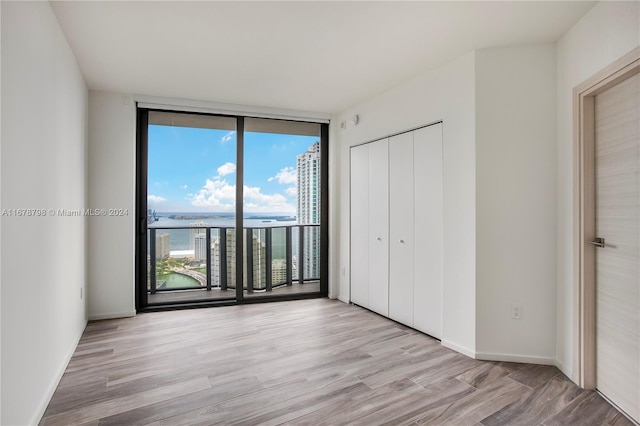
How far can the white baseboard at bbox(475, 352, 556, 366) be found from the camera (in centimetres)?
263

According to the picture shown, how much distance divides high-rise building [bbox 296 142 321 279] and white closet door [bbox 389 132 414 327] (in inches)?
54.0

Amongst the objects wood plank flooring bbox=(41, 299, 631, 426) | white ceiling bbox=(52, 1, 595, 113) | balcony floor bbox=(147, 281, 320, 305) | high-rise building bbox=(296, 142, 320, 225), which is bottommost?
wood plank flooring bbox=(41, 299, 631, 426)

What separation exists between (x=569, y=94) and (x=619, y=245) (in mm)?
1092

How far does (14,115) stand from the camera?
1646 mm

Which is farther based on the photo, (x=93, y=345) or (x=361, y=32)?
(x=93, y=345)

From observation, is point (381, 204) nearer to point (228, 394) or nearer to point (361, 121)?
point (361, 121)

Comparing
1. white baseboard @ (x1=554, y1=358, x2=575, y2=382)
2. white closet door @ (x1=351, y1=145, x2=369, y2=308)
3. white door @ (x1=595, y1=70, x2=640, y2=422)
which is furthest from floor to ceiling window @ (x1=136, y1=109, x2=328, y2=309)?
white door @ (x1=595, y1=70, x2=640, y2=422)

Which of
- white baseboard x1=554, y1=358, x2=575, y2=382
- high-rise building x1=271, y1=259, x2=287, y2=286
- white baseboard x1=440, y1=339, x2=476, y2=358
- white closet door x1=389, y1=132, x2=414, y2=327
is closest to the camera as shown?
white baseboard x1=554, y1=358, x2=575, y2=382

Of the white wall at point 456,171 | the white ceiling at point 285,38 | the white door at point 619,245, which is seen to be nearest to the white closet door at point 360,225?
the white wall at point 456,171

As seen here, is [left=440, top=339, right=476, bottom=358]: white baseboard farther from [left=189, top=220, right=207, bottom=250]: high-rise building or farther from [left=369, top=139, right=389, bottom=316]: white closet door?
[left=189, top=220, right=207, bottom=250]: high-rise building

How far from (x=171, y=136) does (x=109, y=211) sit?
3.77 ft

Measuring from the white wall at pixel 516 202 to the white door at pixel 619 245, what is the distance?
1.21ft

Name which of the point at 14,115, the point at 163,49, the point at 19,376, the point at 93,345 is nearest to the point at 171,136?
the point at 163,49

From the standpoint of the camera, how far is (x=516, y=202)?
105 inches
